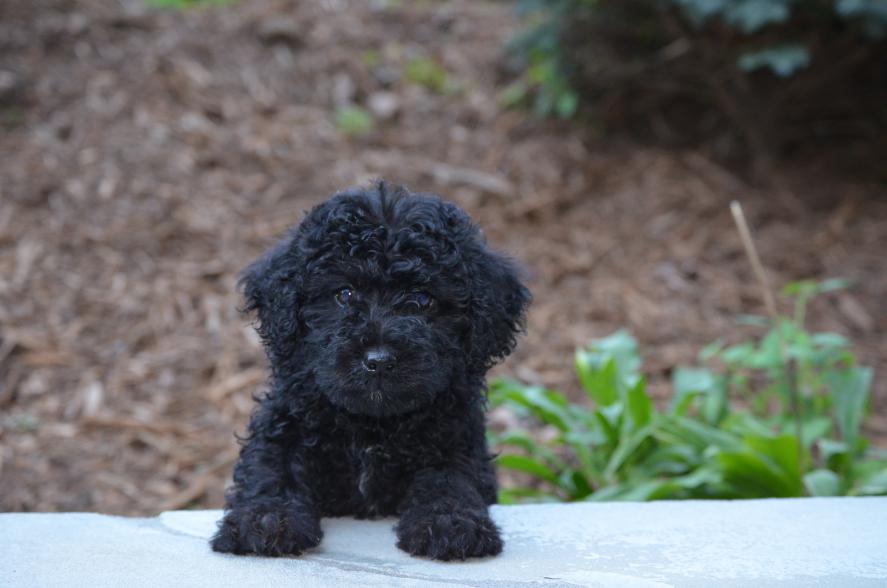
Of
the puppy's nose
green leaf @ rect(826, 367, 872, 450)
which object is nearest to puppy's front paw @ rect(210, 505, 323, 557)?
the puppy's nose

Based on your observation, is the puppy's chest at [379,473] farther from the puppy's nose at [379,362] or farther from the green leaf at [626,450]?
the green leaf at [626,450]

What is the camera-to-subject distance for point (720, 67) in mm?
7180

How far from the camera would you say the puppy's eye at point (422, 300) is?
3.03 m

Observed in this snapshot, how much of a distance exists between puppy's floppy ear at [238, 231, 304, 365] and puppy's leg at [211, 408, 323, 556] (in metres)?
0.33

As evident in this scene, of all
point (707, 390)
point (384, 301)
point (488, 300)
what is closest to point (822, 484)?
point (707, 390)

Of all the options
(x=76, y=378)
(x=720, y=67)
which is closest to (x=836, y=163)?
(x=720, y=67)

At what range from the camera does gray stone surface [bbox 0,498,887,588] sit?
276 centimetres

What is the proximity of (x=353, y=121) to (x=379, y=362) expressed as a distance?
530 centimetres

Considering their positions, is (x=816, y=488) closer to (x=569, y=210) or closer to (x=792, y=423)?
(x=792, y=423)

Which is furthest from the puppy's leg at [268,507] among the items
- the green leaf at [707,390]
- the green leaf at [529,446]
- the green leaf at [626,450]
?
A: the green leaf at [707,390]

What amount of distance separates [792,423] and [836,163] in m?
3.63

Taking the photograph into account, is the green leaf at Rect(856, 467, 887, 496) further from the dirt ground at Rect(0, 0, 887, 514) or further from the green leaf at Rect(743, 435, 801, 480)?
the dirt ground at Rect(0, 0, 887, 514)

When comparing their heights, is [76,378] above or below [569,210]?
below

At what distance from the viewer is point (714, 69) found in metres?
7.18
